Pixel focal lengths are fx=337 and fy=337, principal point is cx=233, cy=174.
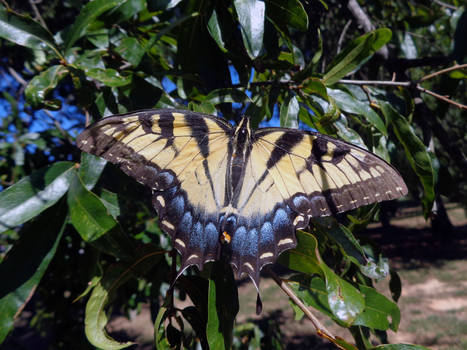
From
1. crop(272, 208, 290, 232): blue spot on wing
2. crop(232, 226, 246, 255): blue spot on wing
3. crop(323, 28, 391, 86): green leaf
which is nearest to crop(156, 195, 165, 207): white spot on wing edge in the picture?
crop(232, 226, 246, 255): blue spot on wing

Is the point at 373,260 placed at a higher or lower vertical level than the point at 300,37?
lower

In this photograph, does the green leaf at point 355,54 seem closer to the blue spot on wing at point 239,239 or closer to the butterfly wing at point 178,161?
the butterfly wing at point 178,161

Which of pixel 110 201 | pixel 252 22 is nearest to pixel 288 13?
pixel 252 22

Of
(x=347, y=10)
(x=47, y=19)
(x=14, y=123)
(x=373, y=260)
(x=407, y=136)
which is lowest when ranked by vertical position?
(x=373, y=260)

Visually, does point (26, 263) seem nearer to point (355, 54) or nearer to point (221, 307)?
point (221, 307)

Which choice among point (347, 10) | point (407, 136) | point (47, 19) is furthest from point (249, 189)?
point (47, 19)

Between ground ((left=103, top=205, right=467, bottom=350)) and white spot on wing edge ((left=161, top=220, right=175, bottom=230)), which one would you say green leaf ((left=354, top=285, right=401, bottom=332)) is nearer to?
white spot on wing edge ((left=161, top=220, right=175, bottom=230))

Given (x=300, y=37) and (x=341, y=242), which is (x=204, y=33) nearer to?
(x=341, y=242)
